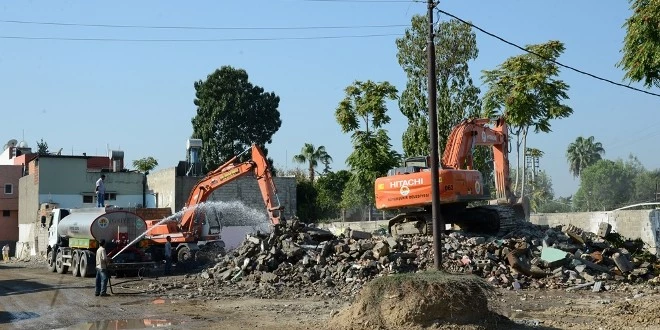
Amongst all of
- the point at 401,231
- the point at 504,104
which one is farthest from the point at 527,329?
the point at 504,104

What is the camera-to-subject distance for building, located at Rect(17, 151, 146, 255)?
5078cm

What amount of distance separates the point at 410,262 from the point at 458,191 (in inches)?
126

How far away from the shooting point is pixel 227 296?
20.4 meters

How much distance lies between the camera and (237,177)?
2909 centimetres

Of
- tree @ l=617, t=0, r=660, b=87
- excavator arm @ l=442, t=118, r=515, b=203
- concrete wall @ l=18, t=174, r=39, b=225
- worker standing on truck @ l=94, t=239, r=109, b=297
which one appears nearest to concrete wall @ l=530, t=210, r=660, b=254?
excavator arm @ l=442, t=118, r=515, b=203

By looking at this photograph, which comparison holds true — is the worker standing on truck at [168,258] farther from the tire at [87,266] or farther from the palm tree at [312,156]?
the palm tree at [312,156]

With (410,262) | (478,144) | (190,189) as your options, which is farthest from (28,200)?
(410,262)

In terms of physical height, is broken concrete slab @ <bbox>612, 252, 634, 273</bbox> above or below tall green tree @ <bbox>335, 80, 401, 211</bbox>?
below

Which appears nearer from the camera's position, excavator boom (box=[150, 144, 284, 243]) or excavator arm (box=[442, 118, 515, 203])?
excavator arm (box=[442, 118, 515, 203])

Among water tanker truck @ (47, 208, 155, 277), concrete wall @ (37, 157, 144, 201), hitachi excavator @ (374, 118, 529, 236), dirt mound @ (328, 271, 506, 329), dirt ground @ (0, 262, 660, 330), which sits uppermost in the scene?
concrete wall @ (37, 157, 144, 201)

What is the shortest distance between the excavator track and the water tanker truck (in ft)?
31.7

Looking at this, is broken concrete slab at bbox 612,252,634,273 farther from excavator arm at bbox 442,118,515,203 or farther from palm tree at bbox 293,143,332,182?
palm tree at bbox 293,143,332,182

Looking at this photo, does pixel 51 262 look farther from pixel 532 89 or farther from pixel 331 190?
pixel 331 190

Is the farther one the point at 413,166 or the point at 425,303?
the point at 413,166
